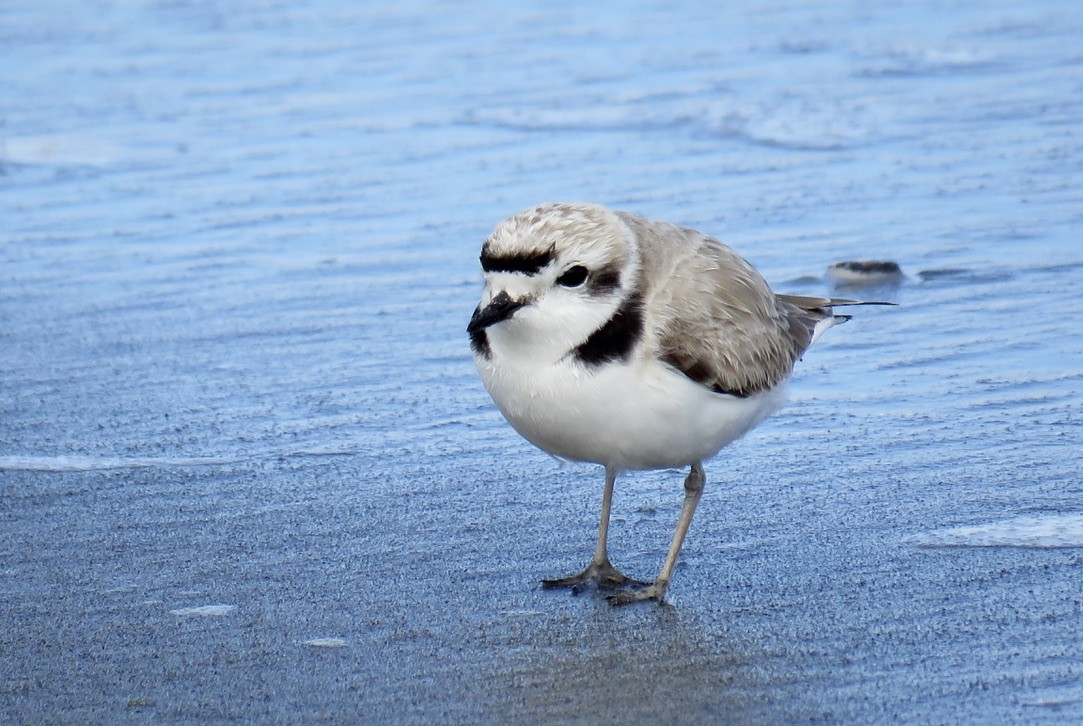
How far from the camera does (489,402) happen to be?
18.2 feet

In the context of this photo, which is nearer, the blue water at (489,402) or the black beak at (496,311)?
the blue water at (489,402)

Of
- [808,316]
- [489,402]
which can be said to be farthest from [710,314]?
[489,402]

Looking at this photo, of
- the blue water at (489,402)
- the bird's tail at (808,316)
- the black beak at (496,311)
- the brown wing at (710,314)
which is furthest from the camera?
the bird's tail at (808,316)

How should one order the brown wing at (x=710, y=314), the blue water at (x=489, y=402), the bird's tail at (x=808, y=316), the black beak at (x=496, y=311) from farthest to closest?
the bird's tail at (x=808, y=316)
the brown wing at (x=710, y=314)
the black beak at (x=496, y=311)
the blue water at (x=489, y=402)

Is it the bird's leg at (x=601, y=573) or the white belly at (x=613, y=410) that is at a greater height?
the white belly at (x=613, y=410)

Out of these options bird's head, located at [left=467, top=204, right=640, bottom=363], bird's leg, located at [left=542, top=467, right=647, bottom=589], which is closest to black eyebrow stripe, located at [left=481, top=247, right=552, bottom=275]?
bird's head, located at [left=467, top=204, right=640, bottom=363]

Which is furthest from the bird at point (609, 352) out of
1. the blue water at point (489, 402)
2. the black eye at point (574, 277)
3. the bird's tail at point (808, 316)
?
the bird's tail at point (808, 316)

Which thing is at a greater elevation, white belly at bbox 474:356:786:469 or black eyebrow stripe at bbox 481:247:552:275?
black eyebrow stripe at bbox 481:247:552:275

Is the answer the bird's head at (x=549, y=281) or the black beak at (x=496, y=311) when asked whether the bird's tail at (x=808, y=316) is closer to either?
the bird's head at (x=549, y=281)

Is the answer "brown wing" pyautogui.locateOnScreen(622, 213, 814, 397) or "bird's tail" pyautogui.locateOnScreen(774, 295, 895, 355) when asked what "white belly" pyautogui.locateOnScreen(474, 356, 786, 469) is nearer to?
"brown wing" pyautogui.locateOnScreen(622, 213, 814, 397)

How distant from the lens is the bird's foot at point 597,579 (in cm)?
416

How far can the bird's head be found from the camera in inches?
153

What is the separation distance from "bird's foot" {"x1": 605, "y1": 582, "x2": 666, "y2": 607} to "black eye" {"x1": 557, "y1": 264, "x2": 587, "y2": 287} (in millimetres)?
779

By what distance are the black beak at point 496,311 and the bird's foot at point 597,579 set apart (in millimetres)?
712
